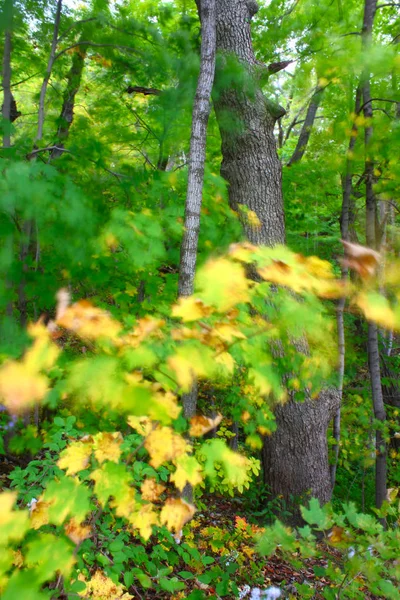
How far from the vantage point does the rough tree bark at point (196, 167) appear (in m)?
3.10

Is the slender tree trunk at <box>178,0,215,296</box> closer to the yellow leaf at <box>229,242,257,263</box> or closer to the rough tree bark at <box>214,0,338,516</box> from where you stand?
the rough tree bark at <box>214,0,338,516</box>

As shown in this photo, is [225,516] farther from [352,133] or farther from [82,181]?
[352,133]

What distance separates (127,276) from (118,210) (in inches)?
32.4

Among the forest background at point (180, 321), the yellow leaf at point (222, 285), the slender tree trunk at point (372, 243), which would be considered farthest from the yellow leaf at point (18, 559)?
the slender tree trunk at point (372, 243)

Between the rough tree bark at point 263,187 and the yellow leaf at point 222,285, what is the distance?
2.78 m

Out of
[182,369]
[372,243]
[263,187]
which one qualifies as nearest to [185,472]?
[182,369]

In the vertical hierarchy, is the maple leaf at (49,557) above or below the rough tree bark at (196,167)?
below

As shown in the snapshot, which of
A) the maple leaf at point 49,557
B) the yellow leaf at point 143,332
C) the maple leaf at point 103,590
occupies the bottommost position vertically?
the maple leaf at point 103,590

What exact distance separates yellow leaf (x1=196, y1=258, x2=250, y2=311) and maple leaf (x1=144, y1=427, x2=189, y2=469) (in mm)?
473

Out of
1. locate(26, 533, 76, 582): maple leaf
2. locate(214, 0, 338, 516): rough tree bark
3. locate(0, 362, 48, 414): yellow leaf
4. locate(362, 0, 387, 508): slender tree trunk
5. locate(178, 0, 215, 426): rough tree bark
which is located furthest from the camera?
locate(362, 0, 387, 508): slender tree trunk

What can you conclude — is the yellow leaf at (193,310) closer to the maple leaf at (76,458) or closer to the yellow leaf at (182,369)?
the yellow leaf at (182,369)

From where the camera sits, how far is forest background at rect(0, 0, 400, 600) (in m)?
1.38

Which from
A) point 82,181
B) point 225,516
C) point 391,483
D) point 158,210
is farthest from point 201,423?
point 391,483

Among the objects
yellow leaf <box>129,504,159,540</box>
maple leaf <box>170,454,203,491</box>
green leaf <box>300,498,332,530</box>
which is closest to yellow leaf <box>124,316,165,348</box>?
maple leaf <box>170,454,203,491</box>
